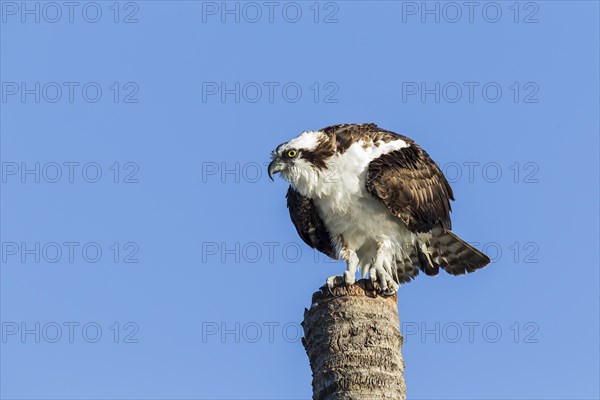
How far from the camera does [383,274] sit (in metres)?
10.1

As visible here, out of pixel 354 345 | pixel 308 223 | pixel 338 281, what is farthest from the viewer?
pixel 308 223

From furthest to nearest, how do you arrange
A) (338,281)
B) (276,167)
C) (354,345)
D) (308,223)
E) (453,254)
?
(453,254) → (308,223) → (276,167) → (338,281) → (354,345)

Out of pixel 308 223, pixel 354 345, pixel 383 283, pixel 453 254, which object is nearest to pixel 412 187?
pixel 453 254

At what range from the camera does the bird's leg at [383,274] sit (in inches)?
370

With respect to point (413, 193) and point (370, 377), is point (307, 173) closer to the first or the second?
point (413, 193)

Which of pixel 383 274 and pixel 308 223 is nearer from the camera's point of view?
pixel 383 274

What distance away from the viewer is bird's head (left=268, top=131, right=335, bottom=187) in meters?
11.2

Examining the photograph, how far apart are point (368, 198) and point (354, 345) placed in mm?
3048

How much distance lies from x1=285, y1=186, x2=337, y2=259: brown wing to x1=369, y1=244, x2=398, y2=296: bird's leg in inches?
27.9

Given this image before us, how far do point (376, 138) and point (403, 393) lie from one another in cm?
380

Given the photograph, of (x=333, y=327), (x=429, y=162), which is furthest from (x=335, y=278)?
(x=429, y=162)

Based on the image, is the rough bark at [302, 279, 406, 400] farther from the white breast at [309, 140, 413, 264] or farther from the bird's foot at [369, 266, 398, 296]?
the white breast at [309, 140, 413, 264]

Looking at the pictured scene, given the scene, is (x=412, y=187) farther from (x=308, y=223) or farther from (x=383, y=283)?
(x=383, y=283)

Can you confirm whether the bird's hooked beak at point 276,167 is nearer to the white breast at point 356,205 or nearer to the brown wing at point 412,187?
the white breast at point 356,205
